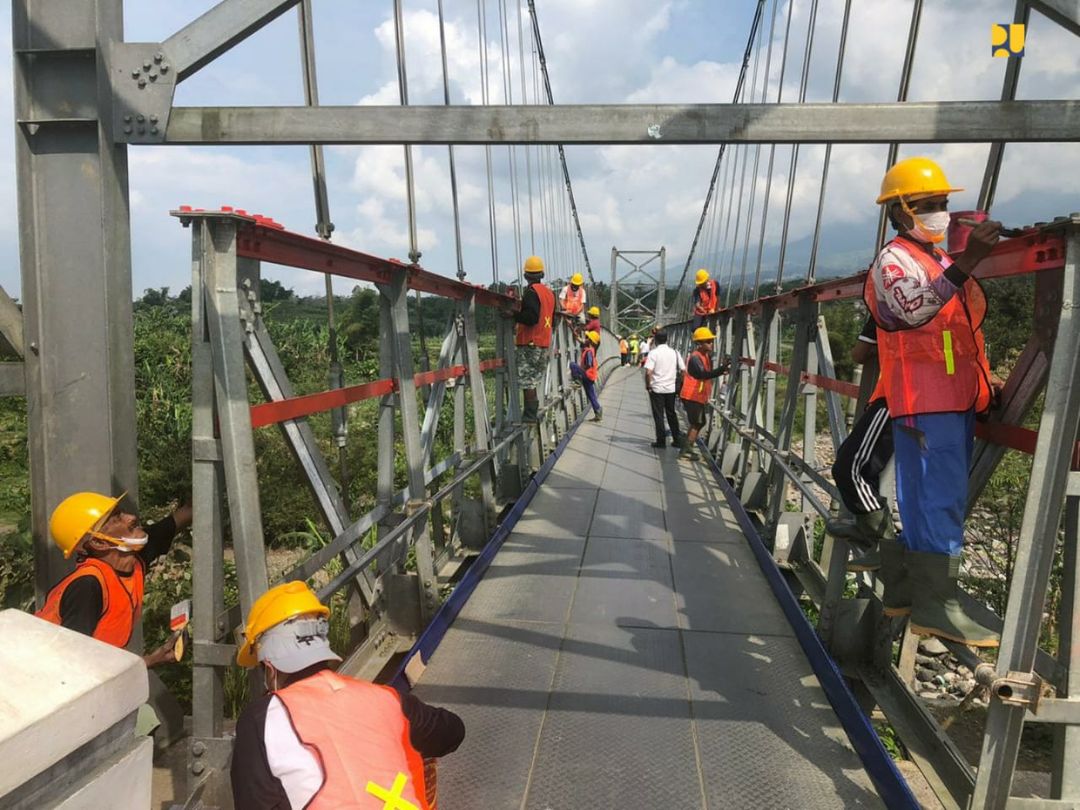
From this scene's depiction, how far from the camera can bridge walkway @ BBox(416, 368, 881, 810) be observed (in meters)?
2.33

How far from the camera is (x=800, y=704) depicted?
280cm

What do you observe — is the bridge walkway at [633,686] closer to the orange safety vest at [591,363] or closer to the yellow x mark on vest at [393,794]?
the yellow x mark on vest at [393,794]

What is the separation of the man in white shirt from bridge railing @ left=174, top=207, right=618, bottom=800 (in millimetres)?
4420

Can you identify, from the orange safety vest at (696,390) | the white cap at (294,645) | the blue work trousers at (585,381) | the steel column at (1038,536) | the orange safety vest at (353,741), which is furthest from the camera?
the blue work trousers at (585,381)

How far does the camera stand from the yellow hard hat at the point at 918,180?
7.29 ft

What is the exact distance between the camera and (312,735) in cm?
142

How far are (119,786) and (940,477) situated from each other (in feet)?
6.69

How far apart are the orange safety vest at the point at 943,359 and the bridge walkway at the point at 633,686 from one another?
117 centimetres

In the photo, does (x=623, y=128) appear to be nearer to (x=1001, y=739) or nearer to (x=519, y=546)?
(x=1001, y=739)

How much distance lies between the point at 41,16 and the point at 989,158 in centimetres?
333

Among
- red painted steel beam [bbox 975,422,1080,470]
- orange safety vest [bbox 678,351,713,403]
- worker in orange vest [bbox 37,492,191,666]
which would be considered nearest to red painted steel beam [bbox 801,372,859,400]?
red painted steel beam [bbox 975,422,1080,470]

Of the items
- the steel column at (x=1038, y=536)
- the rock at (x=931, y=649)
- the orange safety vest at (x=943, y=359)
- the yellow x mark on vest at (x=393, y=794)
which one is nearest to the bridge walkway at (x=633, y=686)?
the steel column at (x=1038, y=536)

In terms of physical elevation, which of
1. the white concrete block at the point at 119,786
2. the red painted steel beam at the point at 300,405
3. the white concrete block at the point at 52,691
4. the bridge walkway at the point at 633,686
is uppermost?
the red painted steel beam at the point at 300,405

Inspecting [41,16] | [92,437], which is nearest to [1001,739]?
[92,437]
